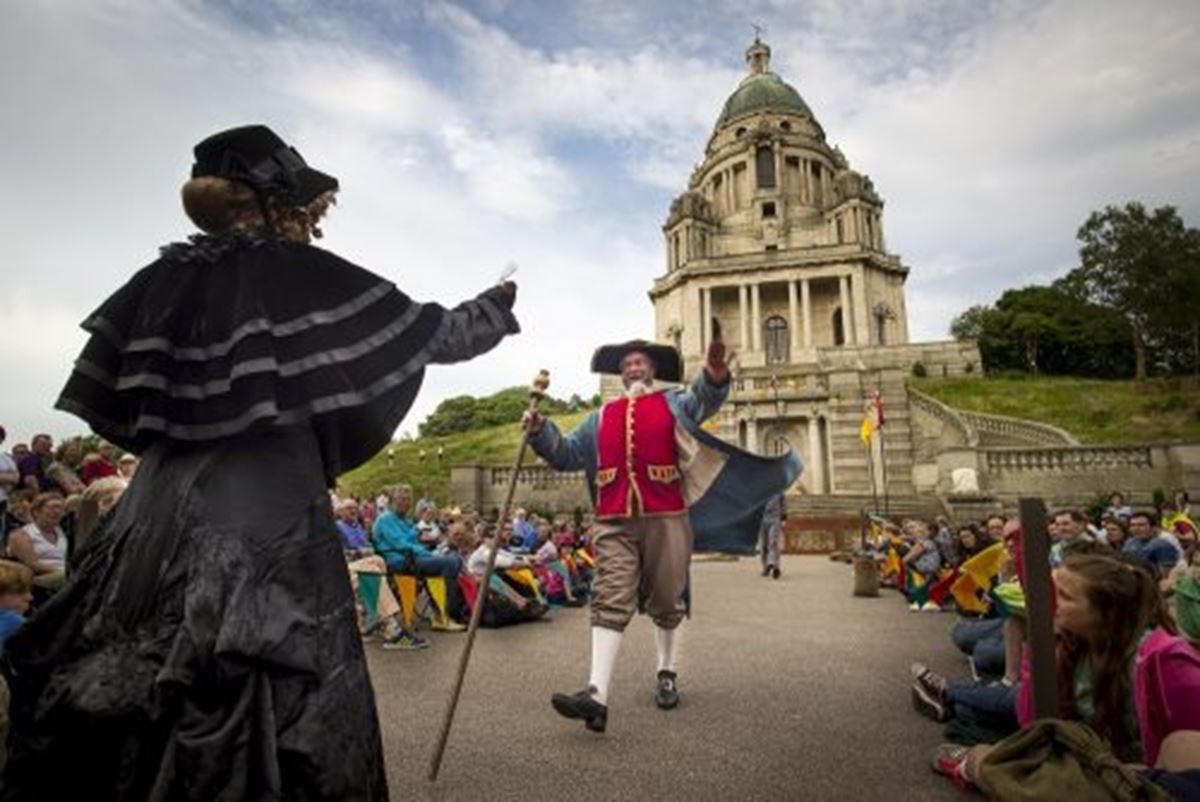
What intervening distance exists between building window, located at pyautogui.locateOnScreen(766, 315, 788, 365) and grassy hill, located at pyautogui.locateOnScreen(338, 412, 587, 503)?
16.8 metres

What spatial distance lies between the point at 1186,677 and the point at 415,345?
3.02 metres

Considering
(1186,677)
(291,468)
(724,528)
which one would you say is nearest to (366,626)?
(724,528)

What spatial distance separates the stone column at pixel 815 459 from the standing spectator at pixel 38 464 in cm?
2755

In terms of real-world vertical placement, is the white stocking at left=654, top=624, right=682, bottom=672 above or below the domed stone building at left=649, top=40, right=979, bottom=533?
below

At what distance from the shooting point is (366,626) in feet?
26.5

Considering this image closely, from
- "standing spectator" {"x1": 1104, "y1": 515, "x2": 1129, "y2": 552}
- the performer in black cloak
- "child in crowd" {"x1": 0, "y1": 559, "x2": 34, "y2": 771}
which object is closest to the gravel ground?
the performer in black cloak

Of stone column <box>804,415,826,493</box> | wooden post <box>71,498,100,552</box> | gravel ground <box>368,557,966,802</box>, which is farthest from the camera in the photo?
stone column <box>804,415,826,493</box>

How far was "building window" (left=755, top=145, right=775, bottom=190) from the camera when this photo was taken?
61.6 m

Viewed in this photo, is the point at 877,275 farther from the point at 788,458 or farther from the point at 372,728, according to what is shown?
the point at 372,728

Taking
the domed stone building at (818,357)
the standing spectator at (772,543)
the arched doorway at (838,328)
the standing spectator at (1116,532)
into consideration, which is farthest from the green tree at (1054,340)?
the standing spectator at (1116,532)

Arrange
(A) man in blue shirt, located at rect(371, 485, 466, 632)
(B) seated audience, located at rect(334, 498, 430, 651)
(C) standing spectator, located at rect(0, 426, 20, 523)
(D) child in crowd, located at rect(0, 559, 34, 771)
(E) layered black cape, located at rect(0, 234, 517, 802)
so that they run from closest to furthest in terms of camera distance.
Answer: (E) layered black cape, located at rect(0, 234, 517, 802) → (D) child in crowd, located at rect(0, 559, 34, 771) → (B) seated audience, located at rect(334, 498, 430, 651) → (C) standing spectator, located at rect(0, 426, 20, 523) → (A) man in blue shirt, located at rect(371, 485, 466, 632)

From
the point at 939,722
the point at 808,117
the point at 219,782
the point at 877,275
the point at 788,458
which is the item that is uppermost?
the point at 808,117

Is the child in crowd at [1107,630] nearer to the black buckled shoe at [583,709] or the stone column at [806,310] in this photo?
the black buckled shoe at [583,709]

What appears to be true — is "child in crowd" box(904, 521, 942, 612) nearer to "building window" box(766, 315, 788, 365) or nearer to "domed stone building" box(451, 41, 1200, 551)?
"domed stone building" box(451, 41, 1200, 551)
